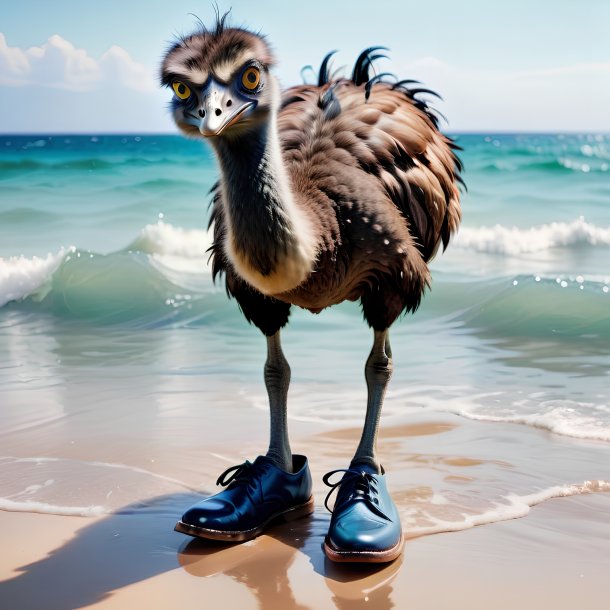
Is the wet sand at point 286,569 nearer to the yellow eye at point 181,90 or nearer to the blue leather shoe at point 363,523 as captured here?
the blue leather shoe at point 363,523

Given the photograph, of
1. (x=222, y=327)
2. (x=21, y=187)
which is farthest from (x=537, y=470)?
(x=21, y=187)

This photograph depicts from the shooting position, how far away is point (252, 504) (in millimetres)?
3730

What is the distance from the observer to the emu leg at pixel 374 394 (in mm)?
3818

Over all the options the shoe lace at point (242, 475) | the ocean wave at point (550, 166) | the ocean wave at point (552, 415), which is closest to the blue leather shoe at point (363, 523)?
the shoe lace at point (242, 475)

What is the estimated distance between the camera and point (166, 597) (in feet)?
10.6

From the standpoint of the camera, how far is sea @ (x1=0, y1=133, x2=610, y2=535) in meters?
4.41

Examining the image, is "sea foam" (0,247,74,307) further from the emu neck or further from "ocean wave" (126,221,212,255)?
the emu neck

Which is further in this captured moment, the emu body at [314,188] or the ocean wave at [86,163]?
the ocean wave at [86,163]

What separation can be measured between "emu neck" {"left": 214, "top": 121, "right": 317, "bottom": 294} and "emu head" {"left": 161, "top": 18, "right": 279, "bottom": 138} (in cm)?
7

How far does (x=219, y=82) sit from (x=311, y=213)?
0.53 m

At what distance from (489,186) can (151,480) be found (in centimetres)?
1830

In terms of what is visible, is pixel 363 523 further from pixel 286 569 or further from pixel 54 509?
pixel 54 509

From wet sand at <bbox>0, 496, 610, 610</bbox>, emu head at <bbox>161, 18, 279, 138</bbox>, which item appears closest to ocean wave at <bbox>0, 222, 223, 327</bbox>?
wet sand at <bbox>0, 496, 610, 610</bbox>

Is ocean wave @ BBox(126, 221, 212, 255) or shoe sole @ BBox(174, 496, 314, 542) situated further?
ocean wave @ BBox(126, 221, 212, 255)
